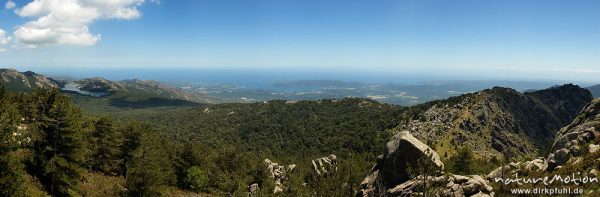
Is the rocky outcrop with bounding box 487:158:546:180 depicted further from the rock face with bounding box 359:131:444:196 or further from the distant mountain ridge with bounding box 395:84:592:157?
the distant mountain ridge with bounding box 395:84:592:157

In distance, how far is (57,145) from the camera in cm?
4275

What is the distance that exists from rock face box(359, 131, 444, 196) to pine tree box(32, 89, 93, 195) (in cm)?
3836

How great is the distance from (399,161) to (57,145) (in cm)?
4600

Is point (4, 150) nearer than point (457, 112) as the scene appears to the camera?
Yes

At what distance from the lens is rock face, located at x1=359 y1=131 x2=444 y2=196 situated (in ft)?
192

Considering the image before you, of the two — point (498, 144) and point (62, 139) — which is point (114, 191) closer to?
point (62, 139)

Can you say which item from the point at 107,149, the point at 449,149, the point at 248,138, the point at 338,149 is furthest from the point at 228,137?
the point at 107,149

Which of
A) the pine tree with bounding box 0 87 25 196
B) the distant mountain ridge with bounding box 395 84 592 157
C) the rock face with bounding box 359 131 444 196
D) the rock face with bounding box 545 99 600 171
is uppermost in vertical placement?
the pine tree with bounding box 0 87 25 196

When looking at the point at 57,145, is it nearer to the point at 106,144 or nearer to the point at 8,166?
the point at 8,166

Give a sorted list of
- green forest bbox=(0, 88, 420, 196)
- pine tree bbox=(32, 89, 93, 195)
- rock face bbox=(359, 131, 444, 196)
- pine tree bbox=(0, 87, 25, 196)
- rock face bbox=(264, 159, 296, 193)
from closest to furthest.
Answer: pine tree bbox=(0, 87, 25, 196) < green forest bbox=(0, 88, 420, 196) < pine tree bbox=(32, 89, 93, 195) < rock face bbox=(359, 131, 444, 196) < rock face bbox=(264, 159, 296, 193)

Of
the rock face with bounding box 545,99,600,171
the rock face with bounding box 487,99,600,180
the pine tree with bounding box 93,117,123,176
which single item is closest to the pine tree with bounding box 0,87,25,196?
the pine tree with bounding box 93,117,123,176

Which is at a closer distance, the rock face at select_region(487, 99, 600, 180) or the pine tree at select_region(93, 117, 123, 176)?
the rock face at select_region(487, 99, 600, 180)

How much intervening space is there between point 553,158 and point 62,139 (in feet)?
189

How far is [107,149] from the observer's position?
212 ft
